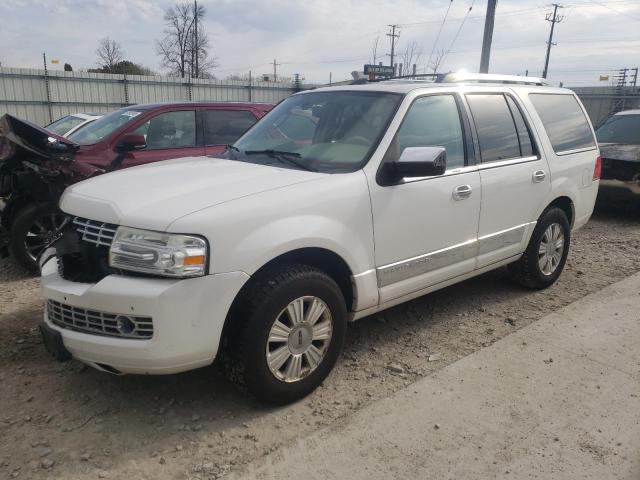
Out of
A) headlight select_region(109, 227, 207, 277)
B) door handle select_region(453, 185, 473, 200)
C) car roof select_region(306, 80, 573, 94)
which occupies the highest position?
car roof select_region(306, 80, 573, 94)

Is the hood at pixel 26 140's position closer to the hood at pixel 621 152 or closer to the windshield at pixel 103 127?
the windshield at pixel 103 127

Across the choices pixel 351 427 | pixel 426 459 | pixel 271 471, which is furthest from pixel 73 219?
pixel 426 459

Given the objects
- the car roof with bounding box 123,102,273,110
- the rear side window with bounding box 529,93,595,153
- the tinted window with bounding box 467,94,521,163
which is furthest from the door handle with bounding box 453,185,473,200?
the car roof with bounding box 123,102,273,110

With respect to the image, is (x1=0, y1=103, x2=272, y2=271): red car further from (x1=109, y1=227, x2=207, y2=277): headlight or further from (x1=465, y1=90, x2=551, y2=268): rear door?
(x1=465, y1=90, x2=551, y2=268): rear door

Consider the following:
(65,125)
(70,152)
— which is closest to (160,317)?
(70,152)

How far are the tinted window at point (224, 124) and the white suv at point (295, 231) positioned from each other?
7.80 ft

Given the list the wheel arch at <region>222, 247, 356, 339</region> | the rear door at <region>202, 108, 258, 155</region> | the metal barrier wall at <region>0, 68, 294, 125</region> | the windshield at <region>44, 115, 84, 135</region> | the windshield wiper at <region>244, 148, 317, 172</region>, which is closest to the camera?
the wheel arch at <region>222, 247, 356, 339</region>

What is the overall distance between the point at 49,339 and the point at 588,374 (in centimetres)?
332

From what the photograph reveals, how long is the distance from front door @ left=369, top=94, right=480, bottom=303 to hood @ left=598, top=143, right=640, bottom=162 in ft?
18.4

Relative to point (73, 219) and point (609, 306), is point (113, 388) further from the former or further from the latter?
point (609, 306)

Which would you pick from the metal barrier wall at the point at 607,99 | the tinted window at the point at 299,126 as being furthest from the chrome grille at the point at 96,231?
the metal barrier wall at the point at 607,99

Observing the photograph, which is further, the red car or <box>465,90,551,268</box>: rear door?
the red car

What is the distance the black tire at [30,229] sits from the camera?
515 centimetres

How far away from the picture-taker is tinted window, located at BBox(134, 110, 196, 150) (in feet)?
20.1
